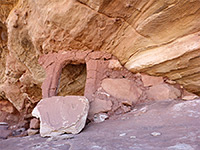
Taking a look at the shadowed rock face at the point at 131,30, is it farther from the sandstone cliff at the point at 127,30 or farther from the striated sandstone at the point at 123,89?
the striated sandstone at the point at 123,89

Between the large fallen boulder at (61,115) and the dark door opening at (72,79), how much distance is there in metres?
2.69

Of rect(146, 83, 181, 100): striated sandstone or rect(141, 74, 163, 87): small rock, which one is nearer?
rect(146, 83, 181, 100): striated sandstone

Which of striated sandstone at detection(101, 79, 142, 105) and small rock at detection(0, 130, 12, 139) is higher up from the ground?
striated sandstone at detection(101, 79, 142, 105)

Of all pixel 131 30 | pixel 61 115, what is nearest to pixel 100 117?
pixel 61 115

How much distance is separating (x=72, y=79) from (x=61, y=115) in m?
3.52

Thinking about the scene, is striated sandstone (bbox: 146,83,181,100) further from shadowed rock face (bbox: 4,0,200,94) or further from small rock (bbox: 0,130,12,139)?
small rock (bbox: 0,130,12,139)

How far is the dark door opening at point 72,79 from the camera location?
540 cm

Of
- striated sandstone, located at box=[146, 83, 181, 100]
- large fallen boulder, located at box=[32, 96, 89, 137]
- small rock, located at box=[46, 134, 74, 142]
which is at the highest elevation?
striated sandstone, located at box=[146, 83, 181, 100]

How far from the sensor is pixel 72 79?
19.0 feet

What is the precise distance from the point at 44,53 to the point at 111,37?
2153 mm

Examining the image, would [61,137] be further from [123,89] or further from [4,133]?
[4,133]

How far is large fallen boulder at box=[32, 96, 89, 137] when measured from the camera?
213 cm

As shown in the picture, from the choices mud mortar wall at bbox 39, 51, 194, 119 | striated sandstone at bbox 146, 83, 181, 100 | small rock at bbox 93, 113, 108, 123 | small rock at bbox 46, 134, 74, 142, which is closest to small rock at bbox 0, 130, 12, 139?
mud mortar wall at bbox 39, 51, 194, 119

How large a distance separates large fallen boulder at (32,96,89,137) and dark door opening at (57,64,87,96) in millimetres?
2687
